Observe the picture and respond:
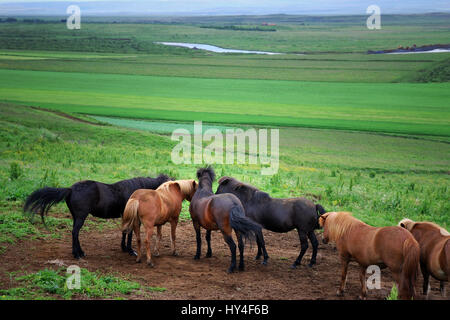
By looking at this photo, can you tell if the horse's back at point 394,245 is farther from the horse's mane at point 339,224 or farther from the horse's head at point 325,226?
the horse's head at point 325,226

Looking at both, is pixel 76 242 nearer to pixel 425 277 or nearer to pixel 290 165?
pixel 425 277

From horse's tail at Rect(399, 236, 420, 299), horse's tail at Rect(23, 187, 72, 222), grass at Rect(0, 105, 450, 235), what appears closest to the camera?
horse's tail at Rect(399, 236, 420, 299)

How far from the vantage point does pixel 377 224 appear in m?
13.4

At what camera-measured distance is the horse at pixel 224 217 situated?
9562 millimetres

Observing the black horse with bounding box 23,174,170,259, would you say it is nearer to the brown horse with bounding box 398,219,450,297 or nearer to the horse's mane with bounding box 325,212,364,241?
the horse's mane with bounding box 325,212,364,241

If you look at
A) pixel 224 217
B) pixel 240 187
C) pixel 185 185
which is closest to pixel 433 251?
pixel 224 217

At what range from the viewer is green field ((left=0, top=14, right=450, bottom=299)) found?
15.8 meters

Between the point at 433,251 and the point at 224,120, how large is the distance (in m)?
32.5

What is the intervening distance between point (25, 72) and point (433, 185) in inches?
2369

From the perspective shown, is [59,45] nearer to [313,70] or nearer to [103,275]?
[313,70]

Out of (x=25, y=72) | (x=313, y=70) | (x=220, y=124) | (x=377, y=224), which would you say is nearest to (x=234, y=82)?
(x=313, y=70)

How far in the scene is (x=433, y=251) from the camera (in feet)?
27.3

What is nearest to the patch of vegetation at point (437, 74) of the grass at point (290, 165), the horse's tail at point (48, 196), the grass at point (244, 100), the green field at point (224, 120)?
the green field at point (224, 120)

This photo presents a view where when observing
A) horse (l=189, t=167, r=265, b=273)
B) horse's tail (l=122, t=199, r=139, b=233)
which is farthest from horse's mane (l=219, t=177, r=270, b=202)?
horse's tail (l=122, t=199, r=139, b=233)
